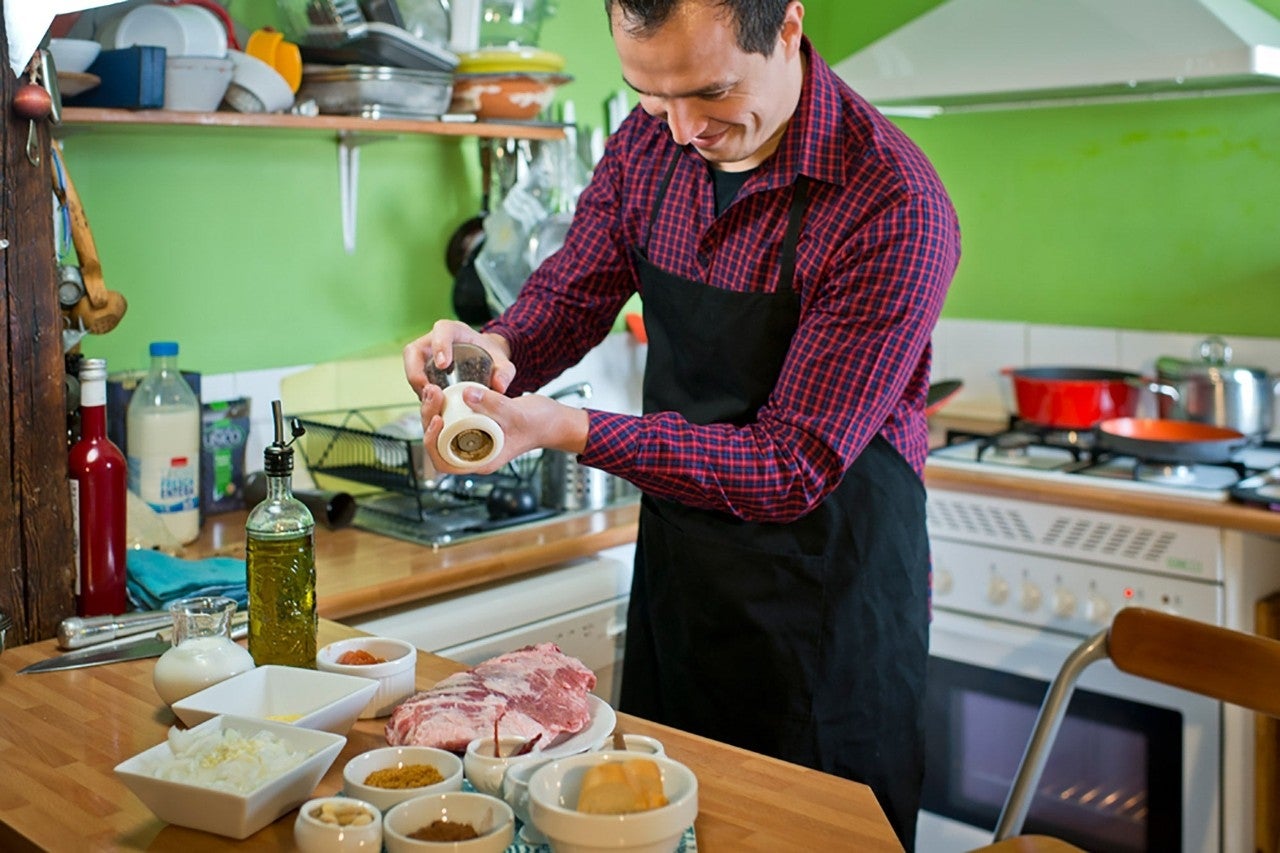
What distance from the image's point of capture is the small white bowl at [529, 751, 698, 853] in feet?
3.38

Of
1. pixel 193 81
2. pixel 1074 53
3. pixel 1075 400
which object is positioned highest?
pixel 1074 53

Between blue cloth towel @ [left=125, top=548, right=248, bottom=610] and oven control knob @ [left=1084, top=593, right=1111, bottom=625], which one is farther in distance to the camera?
oven control knob @ [left=1084, top=593, right=1111, bottom=625]

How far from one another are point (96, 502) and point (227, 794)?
2.63 ft

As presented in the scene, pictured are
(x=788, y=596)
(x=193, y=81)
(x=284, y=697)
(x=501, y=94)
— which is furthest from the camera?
(x=501, y=94)

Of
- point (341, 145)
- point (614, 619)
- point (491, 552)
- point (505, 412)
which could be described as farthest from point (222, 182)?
point (505, 412)

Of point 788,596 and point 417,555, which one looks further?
point 417,555

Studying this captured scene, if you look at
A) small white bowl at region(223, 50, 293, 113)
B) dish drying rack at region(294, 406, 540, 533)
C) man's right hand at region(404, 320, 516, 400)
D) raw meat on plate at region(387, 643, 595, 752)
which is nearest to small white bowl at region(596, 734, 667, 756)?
raw meat on plate at region(387, 643, 595, 752)

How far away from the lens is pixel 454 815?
111cm

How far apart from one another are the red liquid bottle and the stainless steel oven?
1.58m

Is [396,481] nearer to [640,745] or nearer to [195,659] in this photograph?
[195,659]

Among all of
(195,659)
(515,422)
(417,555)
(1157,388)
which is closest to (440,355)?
(515,422)

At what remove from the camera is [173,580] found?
188 cm

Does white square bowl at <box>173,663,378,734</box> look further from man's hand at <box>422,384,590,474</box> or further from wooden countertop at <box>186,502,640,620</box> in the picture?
wooden countertop at <box>186,502,640,620</box>

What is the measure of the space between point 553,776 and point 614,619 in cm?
136
